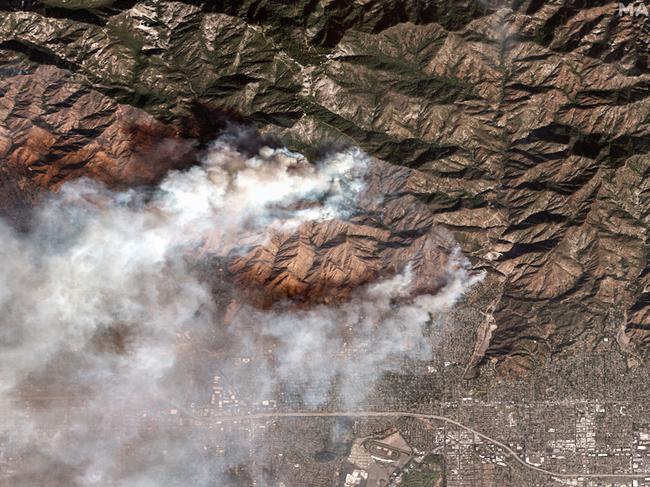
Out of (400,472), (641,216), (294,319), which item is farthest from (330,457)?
(641,216)

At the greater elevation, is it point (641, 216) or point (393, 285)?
point (641, 216)

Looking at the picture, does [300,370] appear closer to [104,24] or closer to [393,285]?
[393,285]

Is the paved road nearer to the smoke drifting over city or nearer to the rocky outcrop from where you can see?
the smoke drifting over city

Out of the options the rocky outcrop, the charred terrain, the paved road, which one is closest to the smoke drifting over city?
the charred terrain

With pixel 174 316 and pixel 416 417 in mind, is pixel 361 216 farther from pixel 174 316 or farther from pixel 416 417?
pixel 416 417

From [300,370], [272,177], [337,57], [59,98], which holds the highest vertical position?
[337,57]

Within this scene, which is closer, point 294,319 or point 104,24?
point 104,24
